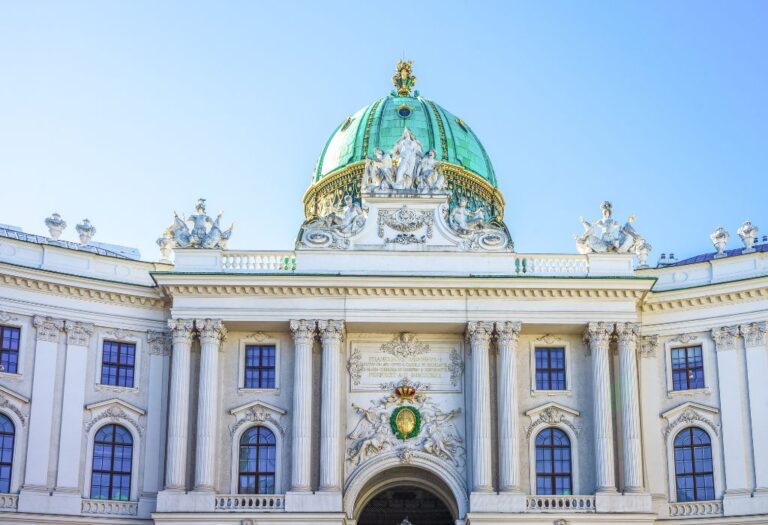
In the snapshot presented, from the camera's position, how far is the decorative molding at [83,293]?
4622 cm

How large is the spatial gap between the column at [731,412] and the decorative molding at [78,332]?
2257 cm

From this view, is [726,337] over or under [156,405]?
over

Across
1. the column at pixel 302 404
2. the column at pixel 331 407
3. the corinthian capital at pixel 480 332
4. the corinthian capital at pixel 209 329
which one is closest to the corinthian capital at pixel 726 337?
the corinthian capital at pixel 480 332

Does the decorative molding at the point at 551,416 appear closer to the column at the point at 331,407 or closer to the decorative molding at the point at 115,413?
the column at the point at 331,407

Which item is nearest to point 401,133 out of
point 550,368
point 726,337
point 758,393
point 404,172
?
point 404,172

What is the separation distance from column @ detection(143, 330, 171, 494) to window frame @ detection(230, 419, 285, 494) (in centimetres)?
256

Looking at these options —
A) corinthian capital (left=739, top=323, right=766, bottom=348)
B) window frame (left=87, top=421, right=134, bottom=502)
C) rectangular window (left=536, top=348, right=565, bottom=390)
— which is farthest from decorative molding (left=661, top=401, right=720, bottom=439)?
window frame (left=87, top=421, right=134, bottom=502)

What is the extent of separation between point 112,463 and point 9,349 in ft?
17.6

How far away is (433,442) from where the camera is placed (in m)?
46.9

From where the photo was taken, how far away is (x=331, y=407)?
46281 mm

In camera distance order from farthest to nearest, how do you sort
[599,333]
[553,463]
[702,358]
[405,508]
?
[405,508]
[702,358]
[599,333]
[553,463]

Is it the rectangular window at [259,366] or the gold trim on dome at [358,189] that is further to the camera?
the gold trim on dome at [358,189]

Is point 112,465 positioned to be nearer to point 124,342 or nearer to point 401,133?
point 124,342

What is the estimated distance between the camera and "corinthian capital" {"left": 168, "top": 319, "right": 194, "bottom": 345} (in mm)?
46875
